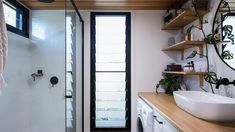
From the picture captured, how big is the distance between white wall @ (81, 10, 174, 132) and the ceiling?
0.44 feet

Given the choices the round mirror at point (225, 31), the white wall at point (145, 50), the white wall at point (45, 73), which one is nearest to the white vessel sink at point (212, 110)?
the round mirror at point (225, 31)

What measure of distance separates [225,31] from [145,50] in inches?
61.6

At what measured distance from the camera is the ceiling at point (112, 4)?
312 centimetres

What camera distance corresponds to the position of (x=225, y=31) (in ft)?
6.83

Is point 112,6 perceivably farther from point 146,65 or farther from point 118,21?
point 146,65

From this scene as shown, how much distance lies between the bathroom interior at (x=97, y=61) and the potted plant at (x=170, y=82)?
18 mm

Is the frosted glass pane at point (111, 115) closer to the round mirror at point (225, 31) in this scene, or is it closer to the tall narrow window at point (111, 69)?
the tall narrow window at point (111, 69)

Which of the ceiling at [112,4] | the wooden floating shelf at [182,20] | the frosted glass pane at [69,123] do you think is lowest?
the frosted glass pane at [69,123]

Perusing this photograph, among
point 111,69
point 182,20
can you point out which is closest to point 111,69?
point 111,69

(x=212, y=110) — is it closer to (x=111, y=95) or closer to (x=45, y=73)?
(x=111, y=95)

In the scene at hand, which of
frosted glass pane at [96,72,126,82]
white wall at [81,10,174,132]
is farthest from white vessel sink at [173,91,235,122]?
frosted glass pane at [96,72,126,82]

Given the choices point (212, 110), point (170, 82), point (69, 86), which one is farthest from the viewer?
point (170, 82)

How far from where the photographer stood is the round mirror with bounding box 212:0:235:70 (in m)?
1.99

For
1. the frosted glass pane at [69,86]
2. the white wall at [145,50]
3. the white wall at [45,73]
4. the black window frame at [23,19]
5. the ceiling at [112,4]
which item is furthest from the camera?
the white wall at [145,50]
